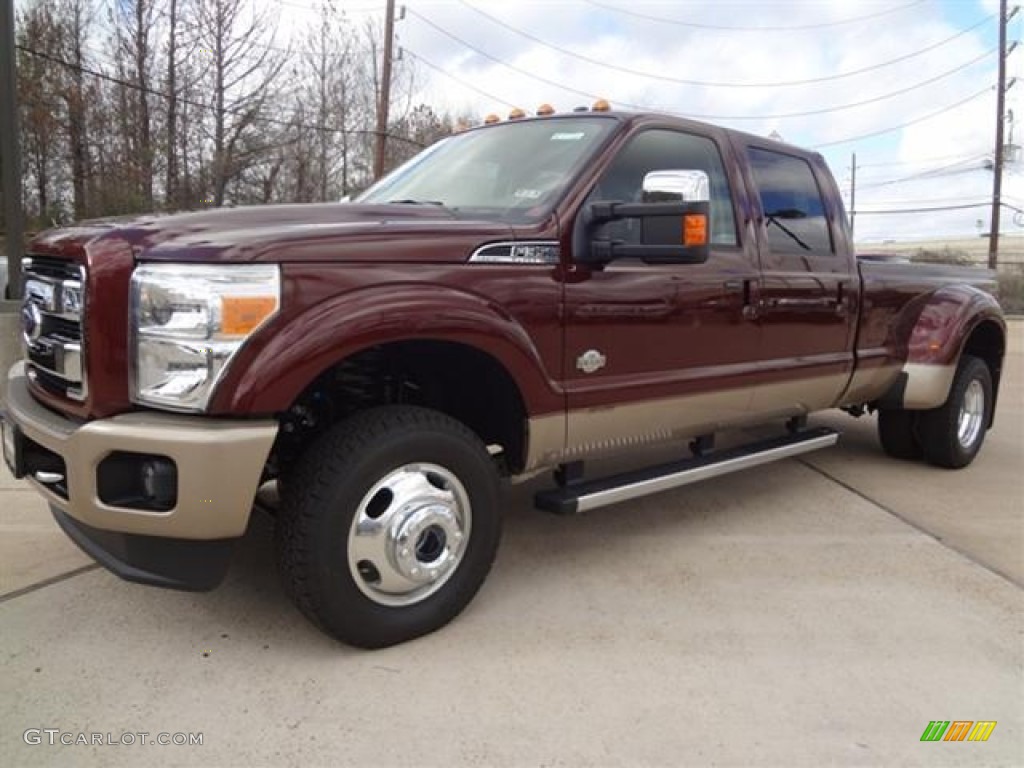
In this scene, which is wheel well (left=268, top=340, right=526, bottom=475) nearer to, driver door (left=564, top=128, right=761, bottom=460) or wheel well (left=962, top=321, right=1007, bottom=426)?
driver door (left=564, top=128, right=761, bottom=460)

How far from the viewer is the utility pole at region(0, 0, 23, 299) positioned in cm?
677

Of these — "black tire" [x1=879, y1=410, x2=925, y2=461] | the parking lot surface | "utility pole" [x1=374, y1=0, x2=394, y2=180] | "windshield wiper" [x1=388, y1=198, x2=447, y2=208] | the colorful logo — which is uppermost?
"utility pole" [x1=374, y1=0, x2=394, y2=180]

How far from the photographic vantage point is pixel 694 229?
10.2 feet

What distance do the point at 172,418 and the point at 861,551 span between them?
3240 millimetres

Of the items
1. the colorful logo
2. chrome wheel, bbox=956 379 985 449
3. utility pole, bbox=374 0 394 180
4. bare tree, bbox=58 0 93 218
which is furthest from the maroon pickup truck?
bare tree, bbox=58 0 93 218

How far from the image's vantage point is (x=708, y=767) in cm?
231

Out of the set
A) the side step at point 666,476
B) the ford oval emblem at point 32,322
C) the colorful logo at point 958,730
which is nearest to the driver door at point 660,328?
the side step at point 666,476

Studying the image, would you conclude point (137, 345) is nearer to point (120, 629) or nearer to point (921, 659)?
point (120, 629)

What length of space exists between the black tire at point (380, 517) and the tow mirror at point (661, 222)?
94 centimetres

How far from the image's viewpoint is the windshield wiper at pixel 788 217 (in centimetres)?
442

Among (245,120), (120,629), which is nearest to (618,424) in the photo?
(120,629)

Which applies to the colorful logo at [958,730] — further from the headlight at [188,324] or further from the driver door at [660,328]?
the headlight at [188,324]

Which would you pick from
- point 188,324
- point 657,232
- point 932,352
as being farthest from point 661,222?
point 932,352

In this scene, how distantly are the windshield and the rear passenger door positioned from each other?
1.19 meters
